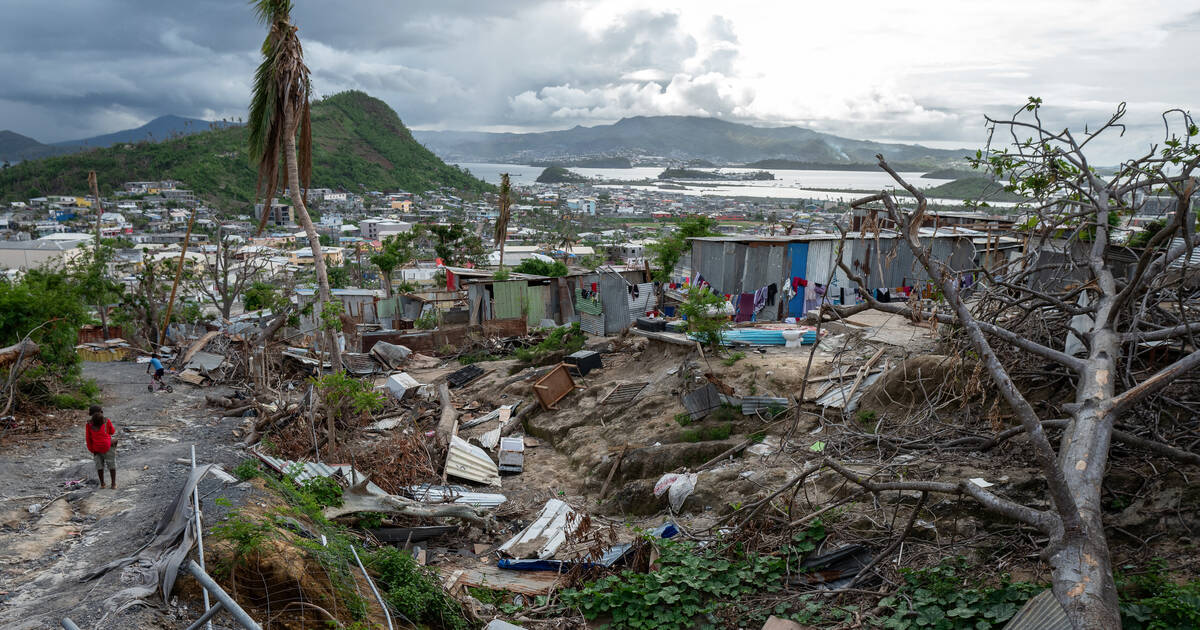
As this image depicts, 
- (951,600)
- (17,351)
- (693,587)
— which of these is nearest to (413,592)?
(693,587)

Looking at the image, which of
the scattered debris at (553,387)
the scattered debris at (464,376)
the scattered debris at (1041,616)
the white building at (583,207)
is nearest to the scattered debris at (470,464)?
the scattered debris at (553,387)

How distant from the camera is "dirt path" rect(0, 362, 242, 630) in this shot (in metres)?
4.81

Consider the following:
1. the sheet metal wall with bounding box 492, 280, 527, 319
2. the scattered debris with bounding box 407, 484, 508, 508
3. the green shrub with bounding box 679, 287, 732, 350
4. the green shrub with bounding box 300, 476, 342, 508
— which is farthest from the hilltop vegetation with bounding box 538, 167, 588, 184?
the green shrub with bounding box 300, 476, 342, 508

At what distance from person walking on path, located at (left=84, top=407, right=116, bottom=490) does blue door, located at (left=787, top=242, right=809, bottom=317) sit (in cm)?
1385

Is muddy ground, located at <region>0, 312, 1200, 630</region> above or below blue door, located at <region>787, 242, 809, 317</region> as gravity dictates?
below

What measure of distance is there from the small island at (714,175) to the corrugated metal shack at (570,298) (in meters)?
141

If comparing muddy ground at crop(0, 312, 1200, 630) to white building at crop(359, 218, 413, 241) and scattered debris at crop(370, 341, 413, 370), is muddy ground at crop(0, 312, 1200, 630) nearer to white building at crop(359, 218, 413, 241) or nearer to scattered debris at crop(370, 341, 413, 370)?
scattered debris at crop(370, 341, 413, 370)

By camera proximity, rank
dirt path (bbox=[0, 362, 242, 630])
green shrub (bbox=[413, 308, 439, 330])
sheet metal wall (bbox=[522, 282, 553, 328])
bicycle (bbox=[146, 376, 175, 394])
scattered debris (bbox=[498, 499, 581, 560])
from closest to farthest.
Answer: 1. dirt path (bbox=[0, 362, 242, 630])
2. scattered debris (bbox=[498, 499, 581, 560])
3. bicycle (bbox=[146, 376, 175, 394])
4. sheet metal wall (bbox=[522, 282, 553, 328])
5. green shrub (bbox=[413, 308, 439, 330])

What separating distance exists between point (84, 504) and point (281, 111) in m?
7.41

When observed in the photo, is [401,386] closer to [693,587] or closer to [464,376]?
[464,376]

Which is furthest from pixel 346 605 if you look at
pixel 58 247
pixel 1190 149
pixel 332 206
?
pixel 332 206

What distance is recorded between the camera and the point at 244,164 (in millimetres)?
84562

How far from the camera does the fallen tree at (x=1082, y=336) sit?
3504 mm

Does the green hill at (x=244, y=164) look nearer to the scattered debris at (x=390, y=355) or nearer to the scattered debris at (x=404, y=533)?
the scattered debris at (x=390, y=355)
